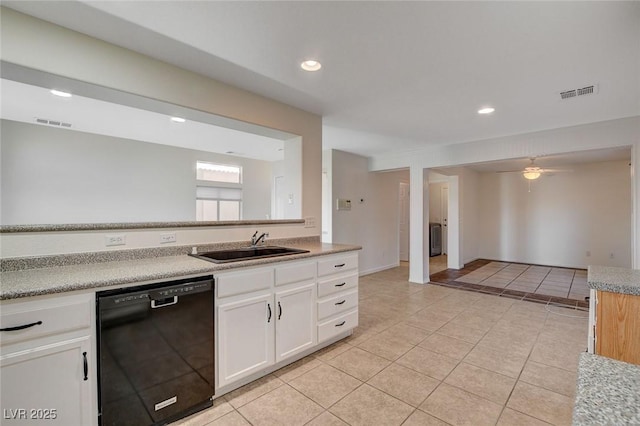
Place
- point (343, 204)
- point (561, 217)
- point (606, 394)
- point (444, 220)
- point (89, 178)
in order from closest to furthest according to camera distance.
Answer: point (606, 394) < point (89, 178) < point (343, 204) < point (561, 217) < point (444, 220)

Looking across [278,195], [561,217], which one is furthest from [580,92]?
[278,195]

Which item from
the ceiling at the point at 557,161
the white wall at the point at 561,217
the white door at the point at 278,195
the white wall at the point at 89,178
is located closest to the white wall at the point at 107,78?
the white wall at the point at 89,178

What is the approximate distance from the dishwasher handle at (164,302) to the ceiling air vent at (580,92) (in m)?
3.77

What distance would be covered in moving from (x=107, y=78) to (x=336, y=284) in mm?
2406

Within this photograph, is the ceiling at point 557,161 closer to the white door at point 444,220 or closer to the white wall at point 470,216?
the white wall at point 470,216

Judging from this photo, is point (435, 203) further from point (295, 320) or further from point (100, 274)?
point (100, 274)

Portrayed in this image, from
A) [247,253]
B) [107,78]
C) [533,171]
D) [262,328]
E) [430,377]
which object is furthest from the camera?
[533,171]

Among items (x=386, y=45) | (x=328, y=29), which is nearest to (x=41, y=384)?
(x=328, y=29)

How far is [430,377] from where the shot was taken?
2.21 m

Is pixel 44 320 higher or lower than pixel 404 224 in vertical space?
lower

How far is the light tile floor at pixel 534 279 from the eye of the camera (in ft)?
15.4

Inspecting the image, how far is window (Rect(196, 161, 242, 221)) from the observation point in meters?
6.24

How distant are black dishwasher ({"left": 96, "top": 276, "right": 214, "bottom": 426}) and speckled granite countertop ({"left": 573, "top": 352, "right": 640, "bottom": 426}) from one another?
177cm

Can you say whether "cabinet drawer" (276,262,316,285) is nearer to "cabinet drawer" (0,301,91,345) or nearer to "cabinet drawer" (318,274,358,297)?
"cabinet drawer" (318,274,358,297)
